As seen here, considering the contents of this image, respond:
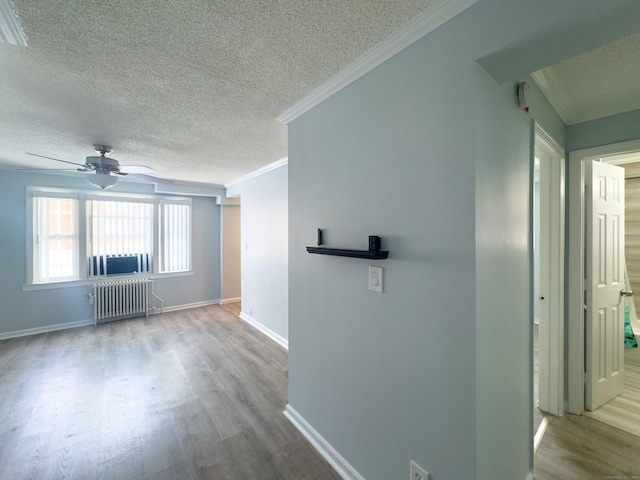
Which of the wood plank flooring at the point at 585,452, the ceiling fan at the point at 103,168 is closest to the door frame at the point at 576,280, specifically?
the wood plank flooring at the point at 585,452

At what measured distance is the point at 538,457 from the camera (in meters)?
1.81

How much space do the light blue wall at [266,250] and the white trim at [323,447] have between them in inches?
57.4

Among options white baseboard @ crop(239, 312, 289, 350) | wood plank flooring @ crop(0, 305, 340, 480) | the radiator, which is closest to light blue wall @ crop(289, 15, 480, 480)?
wood plank flooring @ crop(0, 305, 340, 480)

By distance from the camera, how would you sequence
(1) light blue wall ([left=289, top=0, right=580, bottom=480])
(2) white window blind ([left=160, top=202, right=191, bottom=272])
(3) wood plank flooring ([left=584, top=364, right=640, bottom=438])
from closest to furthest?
(1) light blue wall ([left=289, top=0, right=580, bottom=480]) < (3) wood plank flooring ([left=584, top=364, right=640, bottom=438]) < (2) white window blind ([left=160, top=202, right=191, bottom=272])

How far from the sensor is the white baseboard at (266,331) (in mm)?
3648

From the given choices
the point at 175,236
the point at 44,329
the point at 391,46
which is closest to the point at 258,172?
the point at 175,236

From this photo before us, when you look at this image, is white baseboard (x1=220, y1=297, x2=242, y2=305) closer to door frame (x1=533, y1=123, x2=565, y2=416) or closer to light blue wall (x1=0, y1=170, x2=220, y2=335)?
light blue wall (x1=0, y1=170, x2=220, y2=335)

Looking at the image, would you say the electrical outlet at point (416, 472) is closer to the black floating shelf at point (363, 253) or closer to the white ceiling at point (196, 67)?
the black floating shelf at point (363, 253)

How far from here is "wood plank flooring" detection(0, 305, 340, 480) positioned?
1729 millimetres

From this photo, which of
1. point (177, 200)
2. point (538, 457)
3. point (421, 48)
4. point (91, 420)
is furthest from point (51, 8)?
point (177, 200)

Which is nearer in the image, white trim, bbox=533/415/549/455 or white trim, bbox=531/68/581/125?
white trim, bbox=531/68/581/125

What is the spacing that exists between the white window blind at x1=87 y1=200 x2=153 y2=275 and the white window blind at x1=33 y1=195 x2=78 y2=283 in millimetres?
215

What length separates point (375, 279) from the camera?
1.41 metres

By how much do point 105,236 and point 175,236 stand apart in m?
1.08
